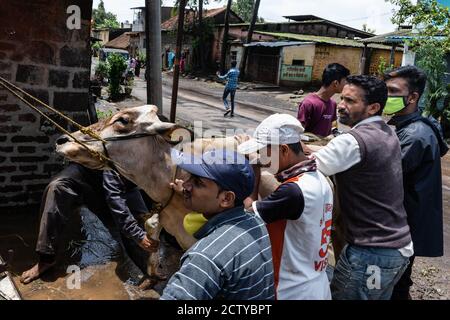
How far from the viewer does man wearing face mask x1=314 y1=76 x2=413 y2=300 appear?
2.53 metres

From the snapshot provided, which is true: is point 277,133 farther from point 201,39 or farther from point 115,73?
point 201,39

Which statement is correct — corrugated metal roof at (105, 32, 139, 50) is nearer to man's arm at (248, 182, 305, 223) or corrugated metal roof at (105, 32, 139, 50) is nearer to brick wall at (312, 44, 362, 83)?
brick wall at (312, 44, 362, 83)

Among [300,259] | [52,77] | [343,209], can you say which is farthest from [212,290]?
[52,77]

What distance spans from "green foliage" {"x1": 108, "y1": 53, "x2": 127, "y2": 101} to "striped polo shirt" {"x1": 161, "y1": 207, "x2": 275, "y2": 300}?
52.5 feet

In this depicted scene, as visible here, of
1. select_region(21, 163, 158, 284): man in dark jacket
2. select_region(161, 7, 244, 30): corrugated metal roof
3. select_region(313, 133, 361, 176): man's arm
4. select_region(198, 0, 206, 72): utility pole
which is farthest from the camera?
select_region(161, 7, 244, 30): corrugated metal roof

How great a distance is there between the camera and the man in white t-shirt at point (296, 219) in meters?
2.21

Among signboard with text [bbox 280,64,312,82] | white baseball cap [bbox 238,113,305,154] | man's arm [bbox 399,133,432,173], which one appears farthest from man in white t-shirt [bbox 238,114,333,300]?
signboard with text [bbox 280,64,312,82]

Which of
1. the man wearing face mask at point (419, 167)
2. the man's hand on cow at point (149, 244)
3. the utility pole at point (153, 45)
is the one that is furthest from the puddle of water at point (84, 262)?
the man wearing face mask at point (419, 167)

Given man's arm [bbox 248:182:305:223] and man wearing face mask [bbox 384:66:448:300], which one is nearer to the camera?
man's arm [bbox 248:182:305:223]

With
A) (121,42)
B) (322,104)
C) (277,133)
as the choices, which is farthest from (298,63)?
(121,42)

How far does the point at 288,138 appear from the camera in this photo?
2.40 meters

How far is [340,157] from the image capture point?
2.51m

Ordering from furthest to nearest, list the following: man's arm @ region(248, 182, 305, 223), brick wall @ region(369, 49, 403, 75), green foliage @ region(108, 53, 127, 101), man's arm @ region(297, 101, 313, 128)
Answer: brick wall @ region(369, 49, 403, 75) → green foliage @ region(108, 53, 127, 101) → man's arm @ region(297, 101, 313, 128) → man's arm @ region(248, 182, 305, 223)
